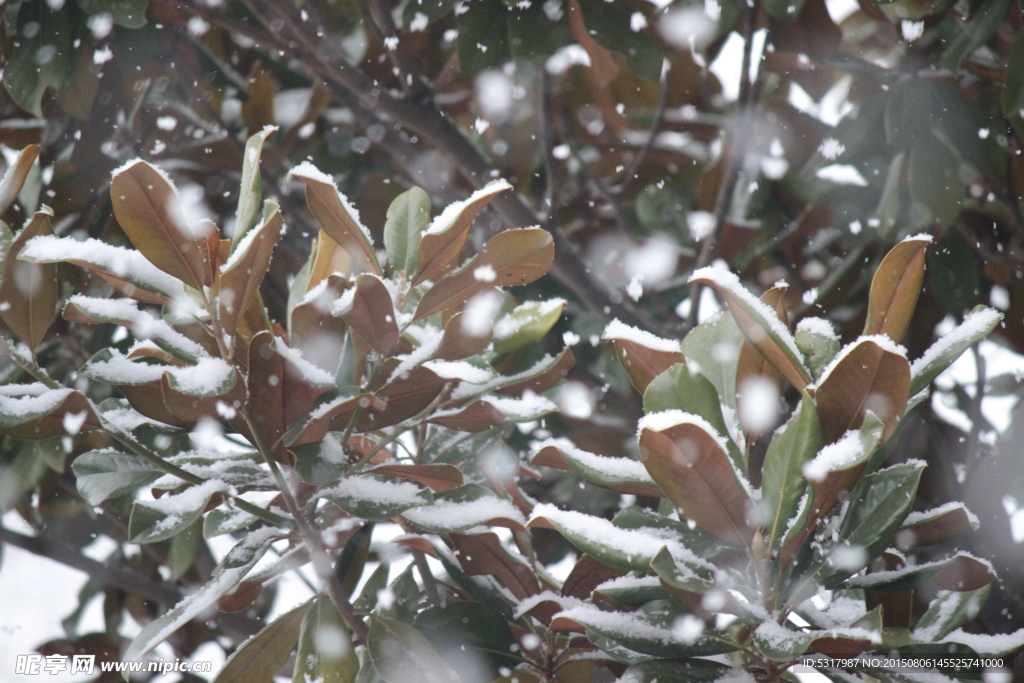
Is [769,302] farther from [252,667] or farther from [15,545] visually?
[15,545]

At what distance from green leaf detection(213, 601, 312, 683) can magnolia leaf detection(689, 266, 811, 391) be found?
54 centimetres

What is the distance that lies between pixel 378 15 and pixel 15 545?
116 cm

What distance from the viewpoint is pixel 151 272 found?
31.7 inches

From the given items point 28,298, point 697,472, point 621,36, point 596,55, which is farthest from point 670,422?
point 596,55

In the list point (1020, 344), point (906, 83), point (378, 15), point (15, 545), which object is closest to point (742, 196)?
point (906, 83)

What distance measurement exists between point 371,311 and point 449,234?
105 millimetres

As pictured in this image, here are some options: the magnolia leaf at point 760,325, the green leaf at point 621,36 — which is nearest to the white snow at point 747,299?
the magnolia leaf at point 760,325

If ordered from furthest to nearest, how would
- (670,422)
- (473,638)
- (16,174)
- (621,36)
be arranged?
(621,36)
(473,638)
(16,174)
(670,422)

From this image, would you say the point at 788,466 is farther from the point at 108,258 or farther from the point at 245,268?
the point at 108,258

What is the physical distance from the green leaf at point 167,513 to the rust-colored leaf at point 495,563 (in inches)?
10.8

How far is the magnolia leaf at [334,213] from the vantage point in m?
0.77

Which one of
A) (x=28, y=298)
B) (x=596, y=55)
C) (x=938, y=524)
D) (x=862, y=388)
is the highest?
(x=596, y=55)

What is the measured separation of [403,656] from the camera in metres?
0.83

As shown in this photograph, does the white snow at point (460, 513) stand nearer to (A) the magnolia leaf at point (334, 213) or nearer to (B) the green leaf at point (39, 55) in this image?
(A) the magnolia leaf at point (334, 213)
